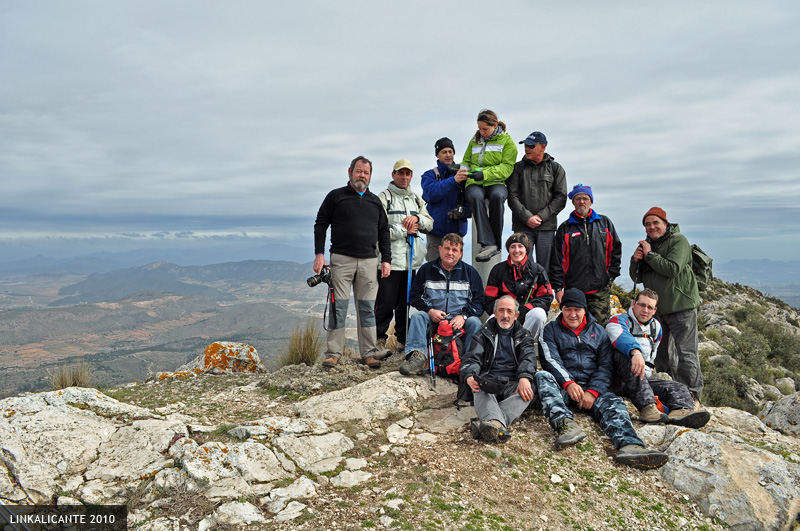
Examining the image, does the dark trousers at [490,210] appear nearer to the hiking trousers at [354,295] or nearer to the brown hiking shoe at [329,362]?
the hiking trousers at [354,295]

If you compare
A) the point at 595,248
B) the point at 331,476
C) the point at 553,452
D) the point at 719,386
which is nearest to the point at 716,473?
the point at 553,452

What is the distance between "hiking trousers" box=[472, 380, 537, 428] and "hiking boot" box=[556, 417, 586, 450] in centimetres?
43

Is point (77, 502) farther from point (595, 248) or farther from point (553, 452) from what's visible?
point (595, 248)

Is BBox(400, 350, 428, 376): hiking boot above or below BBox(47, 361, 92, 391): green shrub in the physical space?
above

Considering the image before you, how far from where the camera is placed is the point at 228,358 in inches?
339

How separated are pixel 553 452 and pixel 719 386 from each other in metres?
11.2

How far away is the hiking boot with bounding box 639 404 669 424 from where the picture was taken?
16.6ft

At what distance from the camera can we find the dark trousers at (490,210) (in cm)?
721

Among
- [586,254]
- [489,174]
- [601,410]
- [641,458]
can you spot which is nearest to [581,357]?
[601,410]

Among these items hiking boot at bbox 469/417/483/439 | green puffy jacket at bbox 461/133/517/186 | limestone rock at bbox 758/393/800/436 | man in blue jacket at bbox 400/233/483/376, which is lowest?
limestone rock at bbox 758/393/800/436

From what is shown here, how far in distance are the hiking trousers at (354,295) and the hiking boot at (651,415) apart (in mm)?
4087

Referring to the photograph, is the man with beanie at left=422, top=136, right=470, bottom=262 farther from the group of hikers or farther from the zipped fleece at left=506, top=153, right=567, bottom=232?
the zipped fleece at left=506, top=153, right=567, bottom=232

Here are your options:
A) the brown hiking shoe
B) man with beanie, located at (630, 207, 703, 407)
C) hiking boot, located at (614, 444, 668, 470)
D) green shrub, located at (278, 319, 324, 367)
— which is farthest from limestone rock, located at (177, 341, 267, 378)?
man with beanie, located at (630, 207, 703, 407)

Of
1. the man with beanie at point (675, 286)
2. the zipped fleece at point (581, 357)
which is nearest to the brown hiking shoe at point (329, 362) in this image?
the zipped fleece at point (581, 357)
